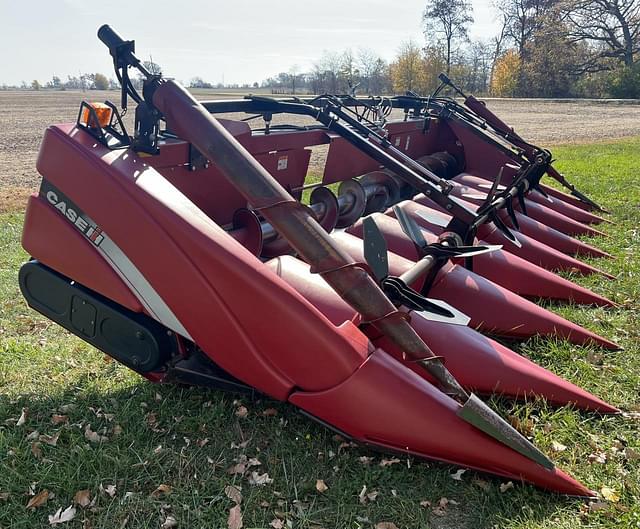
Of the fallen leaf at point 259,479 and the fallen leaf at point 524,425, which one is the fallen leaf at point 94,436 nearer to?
the fallen leaf at point 259,479

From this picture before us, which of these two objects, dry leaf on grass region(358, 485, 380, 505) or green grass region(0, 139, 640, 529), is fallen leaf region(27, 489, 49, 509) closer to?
green grass region(0, 139, 640, 529)

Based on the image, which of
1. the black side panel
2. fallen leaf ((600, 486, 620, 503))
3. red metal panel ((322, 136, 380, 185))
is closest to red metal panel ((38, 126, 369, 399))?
the black side panel

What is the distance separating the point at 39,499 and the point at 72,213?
1.11 meters

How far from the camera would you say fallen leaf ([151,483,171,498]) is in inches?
79.6

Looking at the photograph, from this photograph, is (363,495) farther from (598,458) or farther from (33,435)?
(33,435)

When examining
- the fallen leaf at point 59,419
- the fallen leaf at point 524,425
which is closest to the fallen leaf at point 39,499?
the fallen leaf at point 59,419

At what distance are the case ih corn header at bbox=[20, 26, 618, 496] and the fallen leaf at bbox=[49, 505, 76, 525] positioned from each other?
0.61 meters

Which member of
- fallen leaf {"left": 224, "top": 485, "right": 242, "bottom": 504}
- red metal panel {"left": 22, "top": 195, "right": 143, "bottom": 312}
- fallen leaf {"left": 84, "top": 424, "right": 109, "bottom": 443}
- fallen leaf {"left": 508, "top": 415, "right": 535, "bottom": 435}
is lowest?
fallen leaf {"left": 224, "top": 485, "right": 242, "bottom": 504}

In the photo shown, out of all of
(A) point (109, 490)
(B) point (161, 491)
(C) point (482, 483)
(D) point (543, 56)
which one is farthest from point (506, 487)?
(D) point (543, 56)

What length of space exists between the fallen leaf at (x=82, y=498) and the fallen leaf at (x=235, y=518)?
1.78 feet

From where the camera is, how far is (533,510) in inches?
73.4

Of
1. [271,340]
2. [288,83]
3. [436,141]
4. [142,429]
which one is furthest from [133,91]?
[288,83]

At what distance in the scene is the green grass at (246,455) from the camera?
1.91 metres

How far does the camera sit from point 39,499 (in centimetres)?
201
